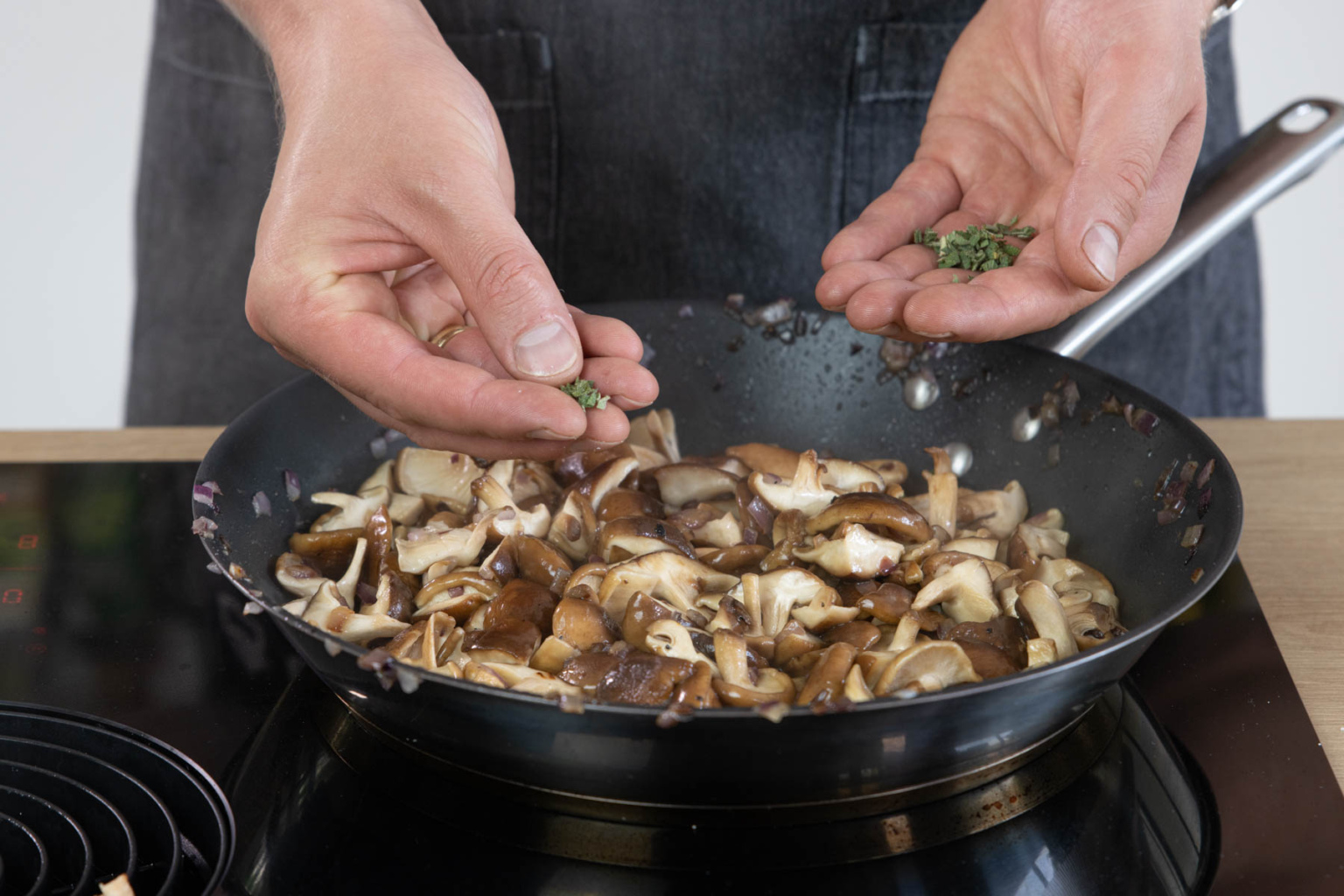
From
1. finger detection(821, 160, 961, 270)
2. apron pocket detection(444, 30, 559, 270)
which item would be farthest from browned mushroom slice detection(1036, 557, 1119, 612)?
apron pocket detection(444, 30, 559, 270)

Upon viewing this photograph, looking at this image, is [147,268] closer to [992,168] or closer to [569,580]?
[569,580]

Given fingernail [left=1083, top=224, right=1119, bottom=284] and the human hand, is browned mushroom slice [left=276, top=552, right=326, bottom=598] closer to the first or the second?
the human hand

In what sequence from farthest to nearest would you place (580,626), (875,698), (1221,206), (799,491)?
(1221,206), (799,491), (580,626), (875,698)

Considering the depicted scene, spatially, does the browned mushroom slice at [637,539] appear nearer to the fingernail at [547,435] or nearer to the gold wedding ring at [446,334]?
the fingernail at [547,435]

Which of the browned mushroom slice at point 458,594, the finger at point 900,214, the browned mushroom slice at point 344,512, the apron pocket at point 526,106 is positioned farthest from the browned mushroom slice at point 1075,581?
the apron pocket at point 526,106

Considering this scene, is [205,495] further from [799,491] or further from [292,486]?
[799,491]

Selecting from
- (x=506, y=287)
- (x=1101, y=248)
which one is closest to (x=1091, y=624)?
(x=1101, y=248)

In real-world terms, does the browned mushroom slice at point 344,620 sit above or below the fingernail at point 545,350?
below
